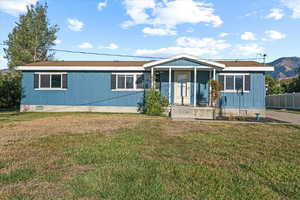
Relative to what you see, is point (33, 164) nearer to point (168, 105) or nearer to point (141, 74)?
point (168, 105)

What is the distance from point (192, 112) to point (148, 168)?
8957mm

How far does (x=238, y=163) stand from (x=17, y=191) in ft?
12.4

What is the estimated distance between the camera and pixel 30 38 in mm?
30203

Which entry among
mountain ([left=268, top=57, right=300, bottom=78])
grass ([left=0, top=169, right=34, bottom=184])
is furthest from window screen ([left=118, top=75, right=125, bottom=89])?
→ mountain ([left=268, top=57, right=300, bottom=78])

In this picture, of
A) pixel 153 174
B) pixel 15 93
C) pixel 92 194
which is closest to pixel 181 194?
pixel 153 174

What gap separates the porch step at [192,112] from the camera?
12.0 metres

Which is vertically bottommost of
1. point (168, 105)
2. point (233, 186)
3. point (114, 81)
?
point (233, 186)

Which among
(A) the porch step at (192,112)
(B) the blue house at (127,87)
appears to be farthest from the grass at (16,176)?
A: (B) the blue house at (127,87)

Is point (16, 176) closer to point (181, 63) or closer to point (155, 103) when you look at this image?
point (155, 103)

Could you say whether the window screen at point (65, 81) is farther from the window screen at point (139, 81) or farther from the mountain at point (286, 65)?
Answer: the mountain at point (286, 65)

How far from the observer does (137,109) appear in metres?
14.2

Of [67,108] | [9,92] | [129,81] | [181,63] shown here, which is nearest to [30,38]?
[9,92]

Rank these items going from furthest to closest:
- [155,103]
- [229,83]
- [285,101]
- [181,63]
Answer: [285,101] → [229,83] → [181,63] → [155,103]

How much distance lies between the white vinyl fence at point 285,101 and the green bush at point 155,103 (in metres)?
15.9
